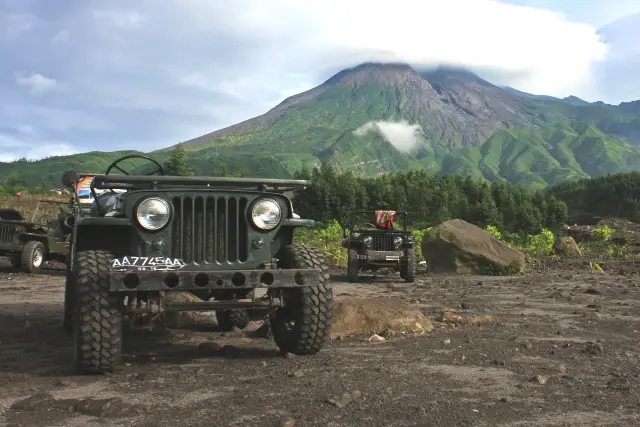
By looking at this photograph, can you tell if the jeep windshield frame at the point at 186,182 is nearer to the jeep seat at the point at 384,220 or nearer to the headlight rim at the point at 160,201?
the headlight rim at the point at 160,201

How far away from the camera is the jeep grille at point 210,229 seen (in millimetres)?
5402

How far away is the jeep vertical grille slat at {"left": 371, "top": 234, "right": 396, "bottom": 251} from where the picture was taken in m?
17.4

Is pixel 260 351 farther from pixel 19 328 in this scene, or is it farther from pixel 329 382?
pixel 19 328

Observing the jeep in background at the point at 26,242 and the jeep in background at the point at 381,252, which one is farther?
the jeep in background at the point at 26,242

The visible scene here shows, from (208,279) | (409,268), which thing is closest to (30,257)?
(409,268)

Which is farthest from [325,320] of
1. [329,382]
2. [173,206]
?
[173,206]

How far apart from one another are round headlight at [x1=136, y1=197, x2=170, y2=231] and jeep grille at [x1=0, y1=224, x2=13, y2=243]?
45.4 ft

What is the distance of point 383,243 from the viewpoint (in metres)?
17.4

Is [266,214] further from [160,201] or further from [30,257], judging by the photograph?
[30,257]

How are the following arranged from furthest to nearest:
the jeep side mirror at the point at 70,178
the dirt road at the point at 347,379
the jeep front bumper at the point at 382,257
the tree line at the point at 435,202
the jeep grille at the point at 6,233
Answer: the tree line at the point at 435,202 < the jeep grille at the point at 6,233 < the jeep front bumper at the point at 382,257 < the jeep side mirror at the point at 70,178 < the dirt road at the point at 347,379

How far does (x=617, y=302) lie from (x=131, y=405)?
8960 mm

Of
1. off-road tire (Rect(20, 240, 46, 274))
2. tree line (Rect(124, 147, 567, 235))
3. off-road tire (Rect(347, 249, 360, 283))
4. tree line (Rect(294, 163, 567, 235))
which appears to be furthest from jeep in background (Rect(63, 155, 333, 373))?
tree line (Rect(124, 147, 567, 235))

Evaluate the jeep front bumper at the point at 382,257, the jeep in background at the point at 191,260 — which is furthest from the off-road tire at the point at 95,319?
the jeep front bumper at the point at 382,257

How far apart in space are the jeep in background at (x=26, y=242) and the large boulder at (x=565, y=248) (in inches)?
795
